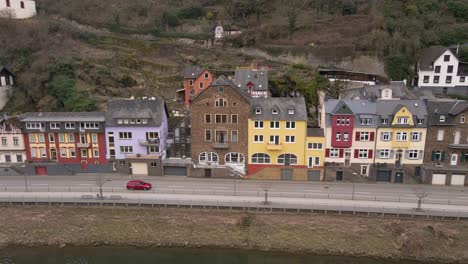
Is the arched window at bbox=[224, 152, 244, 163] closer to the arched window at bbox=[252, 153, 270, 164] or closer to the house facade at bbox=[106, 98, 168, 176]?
the arched window at bbox=[252, 153, 270, 164]

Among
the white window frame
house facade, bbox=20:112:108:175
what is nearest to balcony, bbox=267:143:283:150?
the white window frame

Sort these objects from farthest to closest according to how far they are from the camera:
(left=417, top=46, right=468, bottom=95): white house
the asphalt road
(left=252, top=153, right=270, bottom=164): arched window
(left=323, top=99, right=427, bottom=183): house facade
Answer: (left=417, top=46, right=468, bottom=95): white house
(left=252, top=153, right=270, bottom=164): arched window
(left=323, top=99, right=427, bottom=183): house facade
the asphalt road

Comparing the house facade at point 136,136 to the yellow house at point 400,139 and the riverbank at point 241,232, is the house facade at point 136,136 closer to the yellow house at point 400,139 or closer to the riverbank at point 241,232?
the riverbank at point 241,232

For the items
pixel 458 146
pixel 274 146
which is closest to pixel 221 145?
pixel 274 146

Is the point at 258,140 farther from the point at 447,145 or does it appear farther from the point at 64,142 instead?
the point at 64,142

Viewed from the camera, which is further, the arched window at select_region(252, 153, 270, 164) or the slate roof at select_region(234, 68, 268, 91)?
the slate roof at select_region(234, 68, 268, 91)
